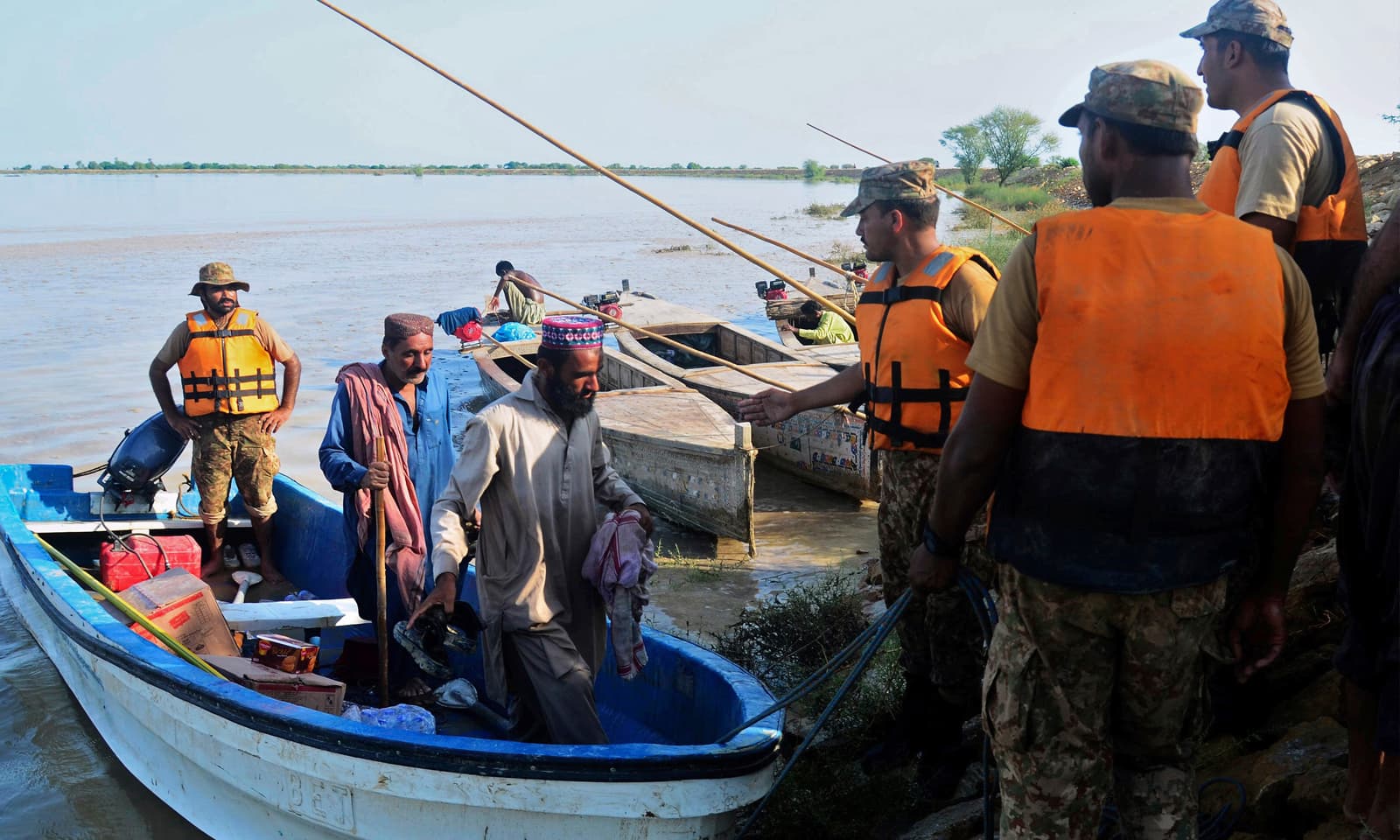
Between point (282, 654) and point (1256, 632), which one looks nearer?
point (1256, 632)

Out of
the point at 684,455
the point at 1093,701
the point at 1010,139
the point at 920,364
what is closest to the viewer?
the point at 1093,701

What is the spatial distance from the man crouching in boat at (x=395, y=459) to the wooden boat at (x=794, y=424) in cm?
218

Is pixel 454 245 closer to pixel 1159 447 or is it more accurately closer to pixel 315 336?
pixel 315 336

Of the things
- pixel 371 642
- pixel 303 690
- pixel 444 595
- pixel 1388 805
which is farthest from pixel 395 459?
pixel 1388 805

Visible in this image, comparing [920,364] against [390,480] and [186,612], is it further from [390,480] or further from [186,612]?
[186,612]

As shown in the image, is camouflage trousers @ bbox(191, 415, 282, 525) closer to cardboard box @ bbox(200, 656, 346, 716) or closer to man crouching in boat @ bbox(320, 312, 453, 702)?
man crouching in boat @ bbox(320, 312, 453, 702)

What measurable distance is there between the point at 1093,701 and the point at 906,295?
1.62m

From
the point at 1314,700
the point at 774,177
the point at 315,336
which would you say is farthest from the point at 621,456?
the point at 774,177

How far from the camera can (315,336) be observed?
56.2 feet

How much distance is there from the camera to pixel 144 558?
18.4 feet

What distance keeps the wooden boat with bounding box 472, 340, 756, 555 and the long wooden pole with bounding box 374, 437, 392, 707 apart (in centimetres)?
302

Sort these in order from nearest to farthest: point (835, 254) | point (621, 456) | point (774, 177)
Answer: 1. point (621, 456)
2. point (835, 254)
3. point (774, 177)

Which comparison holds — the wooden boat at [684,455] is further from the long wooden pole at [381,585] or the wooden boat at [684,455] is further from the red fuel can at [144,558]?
the long wooden pole at [381,585]

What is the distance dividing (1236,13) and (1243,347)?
4.70 feet
